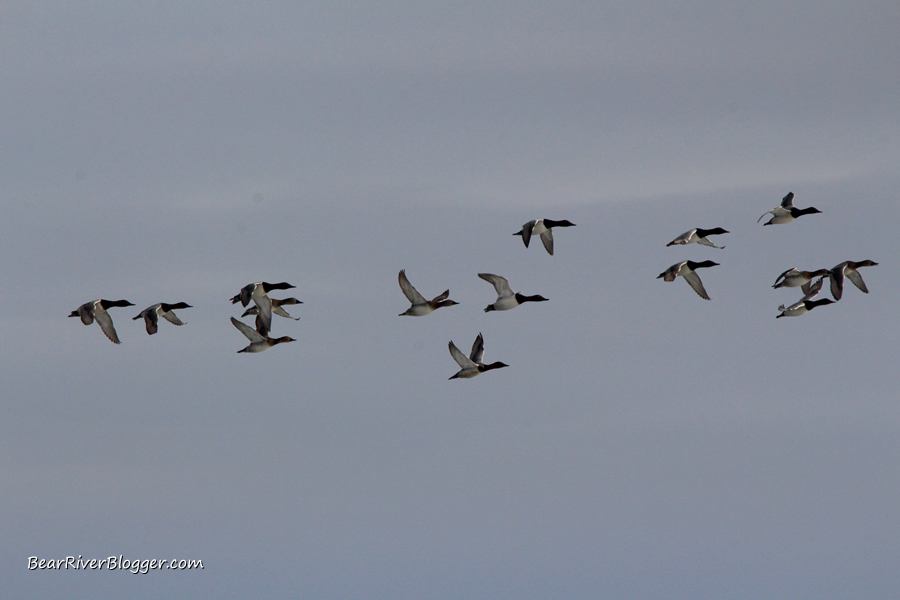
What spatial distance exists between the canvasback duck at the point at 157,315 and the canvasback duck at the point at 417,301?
24.0 ft

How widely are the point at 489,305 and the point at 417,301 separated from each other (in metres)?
2.23

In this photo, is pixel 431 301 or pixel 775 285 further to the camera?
pixel 775 285

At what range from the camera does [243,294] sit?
44.5 m

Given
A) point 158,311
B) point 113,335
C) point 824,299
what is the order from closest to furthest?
point 113,335
point 158,311
point 824,299

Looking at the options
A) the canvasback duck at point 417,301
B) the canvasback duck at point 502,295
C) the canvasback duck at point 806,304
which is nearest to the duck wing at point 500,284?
the canvasback duck at point 502,295

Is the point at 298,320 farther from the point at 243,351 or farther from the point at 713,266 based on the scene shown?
the point at 713,266

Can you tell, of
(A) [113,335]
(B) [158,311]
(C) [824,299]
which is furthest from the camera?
(C) [824,299]

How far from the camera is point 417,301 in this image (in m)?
44.3

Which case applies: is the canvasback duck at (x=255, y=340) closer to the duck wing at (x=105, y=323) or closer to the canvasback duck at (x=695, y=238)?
A: the duck wing at (x=105, y=323)

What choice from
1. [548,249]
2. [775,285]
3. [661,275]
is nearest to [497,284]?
[548,249]

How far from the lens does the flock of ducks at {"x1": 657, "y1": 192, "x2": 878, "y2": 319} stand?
46.2m

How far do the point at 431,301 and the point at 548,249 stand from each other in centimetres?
393

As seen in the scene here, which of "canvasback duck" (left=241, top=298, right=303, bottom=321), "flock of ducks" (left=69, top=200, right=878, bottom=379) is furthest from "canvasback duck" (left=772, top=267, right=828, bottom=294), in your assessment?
"canvasback duck" (left=241, top=298, right=303, bottom=321)

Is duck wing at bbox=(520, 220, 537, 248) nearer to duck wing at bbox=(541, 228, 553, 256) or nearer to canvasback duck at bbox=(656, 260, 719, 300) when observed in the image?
duck wing at bbox=(541, 228, 553, 256)
